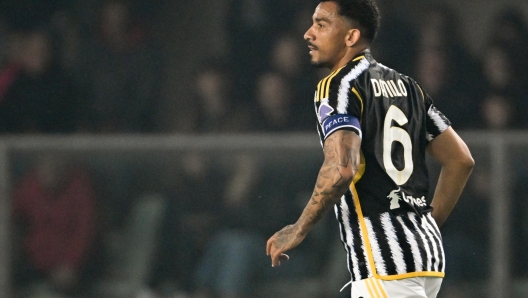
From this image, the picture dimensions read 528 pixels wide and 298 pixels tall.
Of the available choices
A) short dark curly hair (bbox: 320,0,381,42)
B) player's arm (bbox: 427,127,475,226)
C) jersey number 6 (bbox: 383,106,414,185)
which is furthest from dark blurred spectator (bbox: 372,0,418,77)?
jersey number 6 (bbox: 383,106,414,185)

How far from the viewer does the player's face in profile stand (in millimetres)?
3549

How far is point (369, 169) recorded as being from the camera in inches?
134

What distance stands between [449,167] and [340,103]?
75cm

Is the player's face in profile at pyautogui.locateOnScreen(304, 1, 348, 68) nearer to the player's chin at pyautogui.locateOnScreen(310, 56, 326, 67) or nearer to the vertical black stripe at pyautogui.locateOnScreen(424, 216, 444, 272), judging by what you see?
the player's chin at pyautogui.locateOnScreen(310, 56, 326, 67)

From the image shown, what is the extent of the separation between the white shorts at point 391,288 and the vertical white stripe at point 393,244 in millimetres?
46

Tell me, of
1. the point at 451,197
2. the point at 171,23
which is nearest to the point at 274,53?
the point at 171,23

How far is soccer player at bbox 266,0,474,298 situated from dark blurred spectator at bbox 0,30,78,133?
4.71 meters

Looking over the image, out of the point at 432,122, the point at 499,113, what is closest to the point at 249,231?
the point at 499,113

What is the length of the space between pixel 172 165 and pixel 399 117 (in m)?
3.70

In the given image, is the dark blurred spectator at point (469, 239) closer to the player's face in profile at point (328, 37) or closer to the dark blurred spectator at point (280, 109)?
the dark blurred spectator at point (280, 109)

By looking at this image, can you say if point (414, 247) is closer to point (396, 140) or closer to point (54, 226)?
point (396, 140)

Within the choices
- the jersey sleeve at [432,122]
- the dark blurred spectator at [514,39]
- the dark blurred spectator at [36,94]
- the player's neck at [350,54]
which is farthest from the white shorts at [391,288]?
the dark blurred spectator at [514,39]

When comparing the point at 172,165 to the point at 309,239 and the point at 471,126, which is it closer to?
the point at 309,239

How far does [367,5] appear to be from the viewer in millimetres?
3580
